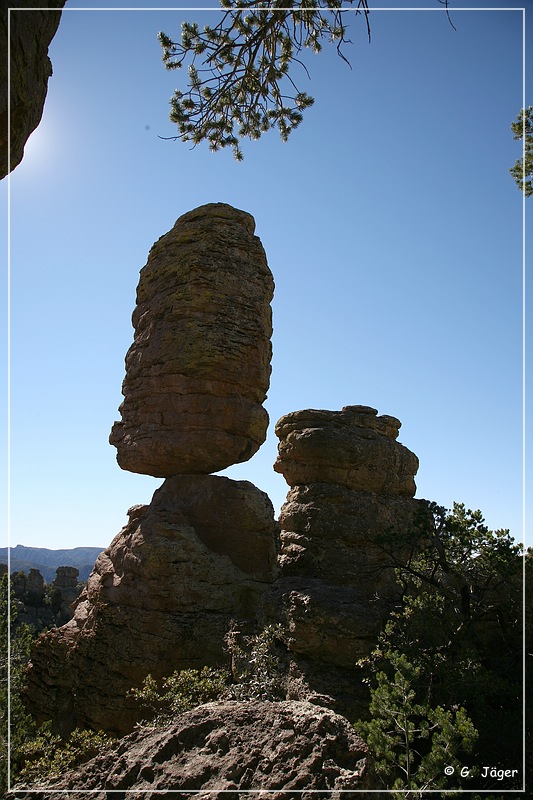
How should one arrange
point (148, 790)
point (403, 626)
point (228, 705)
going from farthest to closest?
1. point (403, 626)
2. point (228, 705)
3. point (148, 790)

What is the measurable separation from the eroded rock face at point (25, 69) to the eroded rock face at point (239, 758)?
5084 mm

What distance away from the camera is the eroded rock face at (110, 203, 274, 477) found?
15.9 metres

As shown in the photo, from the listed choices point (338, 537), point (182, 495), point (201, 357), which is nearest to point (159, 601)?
point (182, 495)

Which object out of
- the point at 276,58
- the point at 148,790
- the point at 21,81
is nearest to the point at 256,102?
the point at 276,58

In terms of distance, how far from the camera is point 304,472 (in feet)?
50.9

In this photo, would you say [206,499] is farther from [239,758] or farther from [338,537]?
[239,758]

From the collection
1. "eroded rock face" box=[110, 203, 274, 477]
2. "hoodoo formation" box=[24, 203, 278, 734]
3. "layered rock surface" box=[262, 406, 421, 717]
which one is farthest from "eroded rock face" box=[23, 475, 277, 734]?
"layered rock surface" box=[262, 406, 421, 717]

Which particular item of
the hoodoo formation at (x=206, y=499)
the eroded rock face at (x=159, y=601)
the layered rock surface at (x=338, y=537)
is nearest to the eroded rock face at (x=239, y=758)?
the layered rock surface at (x=338, y=537)

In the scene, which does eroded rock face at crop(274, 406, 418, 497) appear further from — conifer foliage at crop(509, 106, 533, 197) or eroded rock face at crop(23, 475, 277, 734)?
conifer foliage at crop(509, 106, 533, 197)

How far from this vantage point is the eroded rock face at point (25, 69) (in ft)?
14.6

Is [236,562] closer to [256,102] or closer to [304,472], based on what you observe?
[304,472]

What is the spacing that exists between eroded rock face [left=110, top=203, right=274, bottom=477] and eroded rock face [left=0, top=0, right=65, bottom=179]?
35.1 ft

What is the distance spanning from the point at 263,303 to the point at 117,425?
225 inches

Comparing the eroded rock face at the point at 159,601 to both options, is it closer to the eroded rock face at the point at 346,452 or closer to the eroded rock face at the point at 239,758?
the eroded rock face at the point at 346,452
